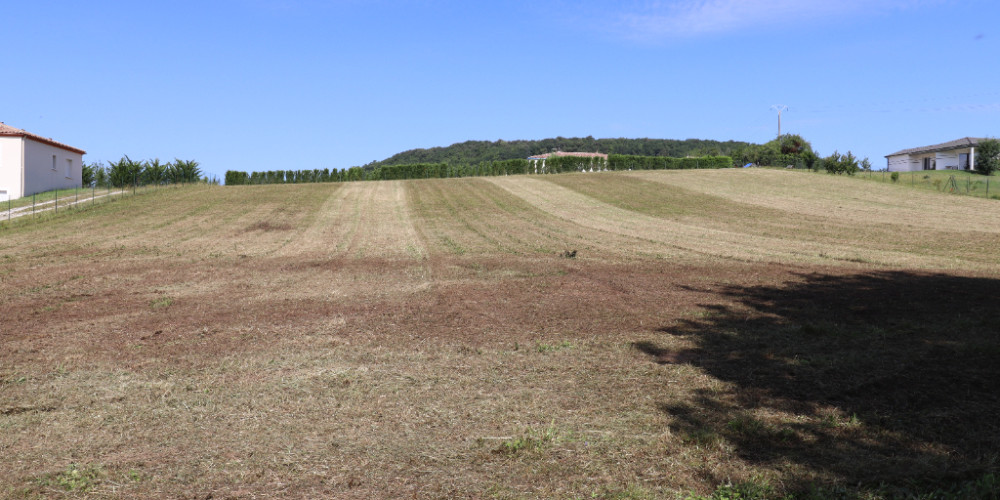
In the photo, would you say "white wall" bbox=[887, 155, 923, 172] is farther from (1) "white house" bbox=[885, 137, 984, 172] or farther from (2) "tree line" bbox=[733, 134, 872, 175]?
(2) "tree line" bbox=[733, 134, 872, 175]

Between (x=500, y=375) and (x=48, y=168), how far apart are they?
4907 centimetres

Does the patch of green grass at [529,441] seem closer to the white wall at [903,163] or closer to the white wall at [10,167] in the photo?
the white wall at [10,167]

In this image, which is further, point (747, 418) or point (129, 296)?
point (129, 296)

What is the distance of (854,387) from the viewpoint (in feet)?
20.6

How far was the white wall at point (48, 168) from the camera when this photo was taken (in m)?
40.6

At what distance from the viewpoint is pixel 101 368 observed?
7168 mm

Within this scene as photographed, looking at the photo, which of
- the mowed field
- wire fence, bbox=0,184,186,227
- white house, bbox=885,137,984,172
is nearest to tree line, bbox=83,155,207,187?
wire fence, bbox=0,184,186,227

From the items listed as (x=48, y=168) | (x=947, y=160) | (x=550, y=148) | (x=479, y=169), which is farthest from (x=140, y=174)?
(x=550, y=148)

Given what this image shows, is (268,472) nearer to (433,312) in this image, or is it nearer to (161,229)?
(433,312)

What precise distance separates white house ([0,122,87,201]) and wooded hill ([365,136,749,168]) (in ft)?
261

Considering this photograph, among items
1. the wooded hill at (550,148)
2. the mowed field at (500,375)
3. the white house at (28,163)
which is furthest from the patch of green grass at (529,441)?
the wooded hill at (550,148)

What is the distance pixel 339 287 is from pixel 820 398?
973cm

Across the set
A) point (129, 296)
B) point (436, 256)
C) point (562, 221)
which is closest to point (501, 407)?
point (129, 296)

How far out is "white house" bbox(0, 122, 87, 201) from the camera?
39.4m
